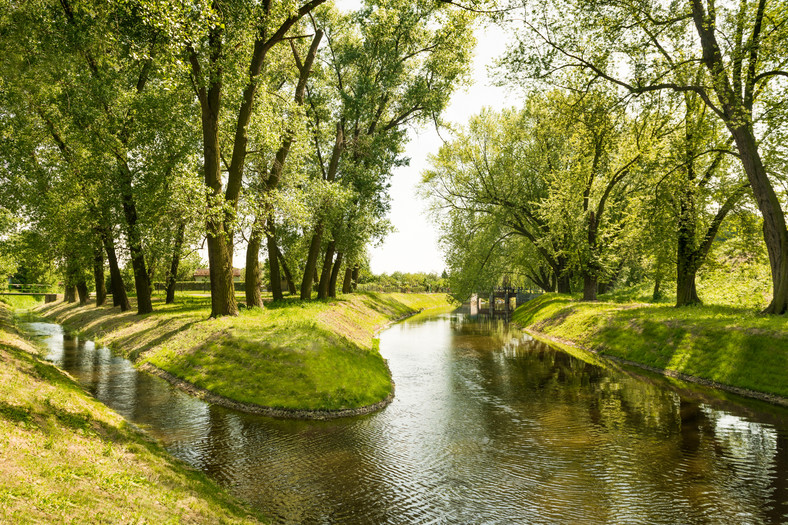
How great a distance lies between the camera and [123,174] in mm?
26031

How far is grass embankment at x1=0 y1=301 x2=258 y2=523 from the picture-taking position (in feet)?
18.3

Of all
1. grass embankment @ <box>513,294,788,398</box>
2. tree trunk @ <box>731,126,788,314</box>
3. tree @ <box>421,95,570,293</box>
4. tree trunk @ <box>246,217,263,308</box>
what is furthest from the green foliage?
tree trunk @ <box>731,126,788,314</box>

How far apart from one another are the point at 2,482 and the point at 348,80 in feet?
114

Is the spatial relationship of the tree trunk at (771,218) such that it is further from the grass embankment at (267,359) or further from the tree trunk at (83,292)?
the tree trunk at (83,292)

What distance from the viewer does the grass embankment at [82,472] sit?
18.3ft

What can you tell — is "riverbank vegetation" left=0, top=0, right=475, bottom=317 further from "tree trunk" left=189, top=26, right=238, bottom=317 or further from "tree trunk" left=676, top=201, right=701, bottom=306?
"tree trunk" left=676, top=201, right=701, bottom=306

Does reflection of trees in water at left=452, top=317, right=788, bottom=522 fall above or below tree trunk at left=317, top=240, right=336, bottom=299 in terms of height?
below

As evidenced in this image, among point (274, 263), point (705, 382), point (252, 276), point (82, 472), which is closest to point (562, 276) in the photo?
point (274, 263)

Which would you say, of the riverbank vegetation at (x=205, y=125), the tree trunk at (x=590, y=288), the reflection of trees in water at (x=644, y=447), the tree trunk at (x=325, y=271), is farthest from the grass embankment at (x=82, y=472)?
the tree trunk at (x=590, y=288)

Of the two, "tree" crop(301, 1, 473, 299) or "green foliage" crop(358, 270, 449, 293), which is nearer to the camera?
"tree" crop(301, 1, 473, 299)

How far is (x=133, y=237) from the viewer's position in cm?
2631

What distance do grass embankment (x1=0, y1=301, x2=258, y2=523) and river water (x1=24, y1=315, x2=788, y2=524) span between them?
Answer: 1.21 m

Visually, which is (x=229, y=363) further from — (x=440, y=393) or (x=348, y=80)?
(x=348, y=80)

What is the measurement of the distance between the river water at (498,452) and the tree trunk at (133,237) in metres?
8.97
